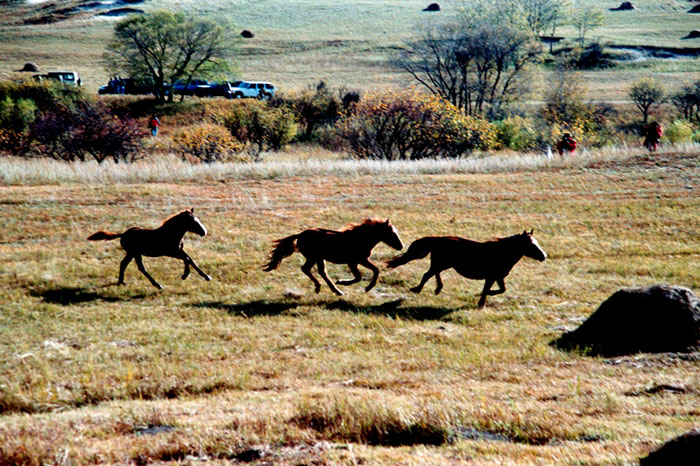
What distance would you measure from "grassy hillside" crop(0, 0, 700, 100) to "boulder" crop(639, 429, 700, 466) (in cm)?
6331

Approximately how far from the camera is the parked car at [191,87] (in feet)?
210

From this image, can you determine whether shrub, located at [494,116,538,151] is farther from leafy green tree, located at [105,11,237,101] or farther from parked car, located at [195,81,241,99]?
leafy green tree, located at [105,11,237,101]

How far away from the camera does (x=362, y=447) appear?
21.6 feet

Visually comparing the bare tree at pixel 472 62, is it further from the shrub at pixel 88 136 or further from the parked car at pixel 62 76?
the shrub at pixel 88 136

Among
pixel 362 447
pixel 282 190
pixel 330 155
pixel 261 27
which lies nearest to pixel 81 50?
pixel 261 27

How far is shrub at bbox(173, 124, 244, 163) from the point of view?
33.8 m

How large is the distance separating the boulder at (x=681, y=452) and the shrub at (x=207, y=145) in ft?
98.0

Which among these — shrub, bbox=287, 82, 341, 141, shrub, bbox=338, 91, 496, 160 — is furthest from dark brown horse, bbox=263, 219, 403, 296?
shrub, bbox=287, 82, 341, 141

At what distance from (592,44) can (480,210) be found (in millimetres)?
84753

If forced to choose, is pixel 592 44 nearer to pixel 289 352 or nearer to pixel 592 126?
pixel 592 126

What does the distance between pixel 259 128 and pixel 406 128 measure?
923cm

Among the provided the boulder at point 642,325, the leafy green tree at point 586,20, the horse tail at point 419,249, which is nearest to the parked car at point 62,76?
the horse tail at point 419,249

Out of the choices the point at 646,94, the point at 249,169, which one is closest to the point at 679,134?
the point at 646,94

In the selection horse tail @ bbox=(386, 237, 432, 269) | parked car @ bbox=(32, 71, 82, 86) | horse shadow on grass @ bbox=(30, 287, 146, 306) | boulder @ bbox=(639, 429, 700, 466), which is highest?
parked car @ bbox=(32, 71, 82, 86)
